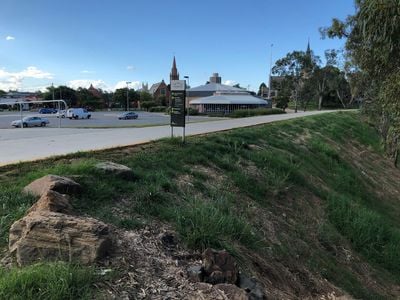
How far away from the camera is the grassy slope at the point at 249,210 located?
212 inches

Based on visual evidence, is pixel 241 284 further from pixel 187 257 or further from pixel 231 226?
pixel 231 226

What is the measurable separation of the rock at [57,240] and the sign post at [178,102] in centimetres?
719

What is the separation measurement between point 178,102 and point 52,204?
→ 6979 millimetres

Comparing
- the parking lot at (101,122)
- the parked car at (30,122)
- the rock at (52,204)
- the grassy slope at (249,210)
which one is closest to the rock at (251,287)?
the grassy slope at (249,210)

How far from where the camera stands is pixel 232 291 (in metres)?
3.88

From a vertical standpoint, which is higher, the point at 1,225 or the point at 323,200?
the point at 1,225

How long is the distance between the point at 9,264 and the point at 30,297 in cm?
89

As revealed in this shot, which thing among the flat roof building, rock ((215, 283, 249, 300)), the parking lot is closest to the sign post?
rock ((215, 283, 249, 300))

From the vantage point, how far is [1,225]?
4684 millimetres

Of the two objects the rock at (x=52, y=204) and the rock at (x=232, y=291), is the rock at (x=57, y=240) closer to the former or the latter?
the rock at (x=52, y=204)

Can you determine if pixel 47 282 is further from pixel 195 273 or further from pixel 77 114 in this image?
pixel 77 114

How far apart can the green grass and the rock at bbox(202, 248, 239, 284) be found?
1.18 m

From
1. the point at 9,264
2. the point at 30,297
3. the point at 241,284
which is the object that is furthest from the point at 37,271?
the point at 241,284

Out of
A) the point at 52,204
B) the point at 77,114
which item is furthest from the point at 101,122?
the point at 52,204
